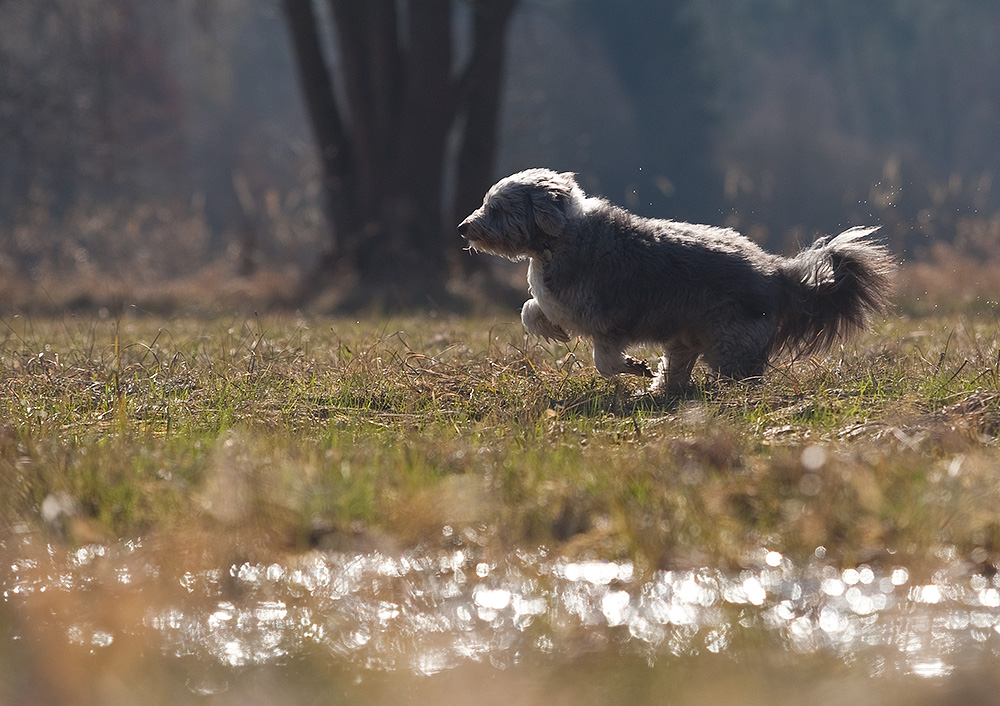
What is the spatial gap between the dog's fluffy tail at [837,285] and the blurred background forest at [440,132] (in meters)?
0.54

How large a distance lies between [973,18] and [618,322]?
53656 mm

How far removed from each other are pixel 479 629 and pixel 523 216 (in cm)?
376

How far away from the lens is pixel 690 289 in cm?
582

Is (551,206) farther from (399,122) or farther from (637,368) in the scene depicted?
(399,122)

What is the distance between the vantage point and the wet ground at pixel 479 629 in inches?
99.7

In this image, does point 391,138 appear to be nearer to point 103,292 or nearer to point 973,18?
point 103,292

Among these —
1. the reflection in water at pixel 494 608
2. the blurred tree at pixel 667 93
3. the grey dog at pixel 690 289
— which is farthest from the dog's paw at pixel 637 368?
the blurred tree at pixel 667 93

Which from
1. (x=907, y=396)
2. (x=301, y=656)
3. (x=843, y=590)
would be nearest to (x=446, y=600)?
(x=301, y=656)

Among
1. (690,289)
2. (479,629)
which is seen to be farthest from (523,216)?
(479,629)

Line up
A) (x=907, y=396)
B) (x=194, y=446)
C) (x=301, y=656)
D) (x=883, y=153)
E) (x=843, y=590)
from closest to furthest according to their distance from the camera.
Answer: (x=301, y=656)
(x=843, y=590)
(x=194, y=446)
(x=907, y=396)
(x=883, y=153)

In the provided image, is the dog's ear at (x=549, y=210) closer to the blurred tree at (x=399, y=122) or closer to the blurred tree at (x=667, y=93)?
the blurred tree at (x=399, y=122)

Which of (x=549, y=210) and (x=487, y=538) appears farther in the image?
(x=549, y=210)

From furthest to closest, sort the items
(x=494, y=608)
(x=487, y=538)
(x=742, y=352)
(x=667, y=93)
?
1. (x=667, y=93)
2. (x=742, y=352)
3. (x=487, y=538)
4. (x=494, y=608)

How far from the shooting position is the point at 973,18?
170 ft
